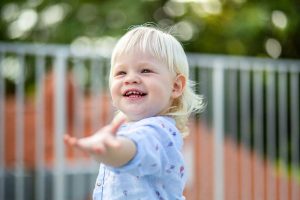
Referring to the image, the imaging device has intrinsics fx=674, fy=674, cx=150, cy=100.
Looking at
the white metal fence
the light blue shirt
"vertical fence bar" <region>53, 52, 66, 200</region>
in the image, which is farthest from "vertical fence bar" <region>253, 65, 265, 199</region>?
the light blue shirt

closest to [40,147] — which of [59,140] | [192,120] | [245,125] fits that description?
[59,140]

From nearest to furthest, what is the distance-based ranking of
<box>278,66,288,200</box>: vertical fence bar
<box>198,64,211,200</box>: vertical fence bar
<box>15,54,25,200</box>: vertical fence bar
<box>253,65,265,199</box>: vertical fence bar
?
<box>15,54,25,200</box>: vertical fence bar → <box>198,64,211,200</box>: vertical fence bar → <box>253,65,265,199</box>: vertical fence bar → <box>278,66,288,200</box>: vertical fence bar

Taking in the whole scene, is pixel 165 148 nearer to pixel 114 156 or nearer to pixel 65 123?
pixel 114 156

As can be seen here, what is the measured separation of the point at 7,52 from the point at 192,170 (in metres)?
2.02

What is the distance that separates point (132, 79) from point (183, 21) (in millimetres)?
8412

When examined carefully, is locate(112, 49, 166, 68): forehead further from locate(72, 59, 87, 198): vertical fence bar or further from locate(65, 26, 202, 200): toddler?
locate(72, 59, 87, 198): vertical fence bar

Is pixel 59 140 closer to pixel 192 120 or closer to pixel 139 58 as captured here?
pixel 192 120

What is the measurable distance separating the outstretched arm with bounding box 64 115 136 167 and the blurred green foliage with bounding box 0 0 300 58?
774cm

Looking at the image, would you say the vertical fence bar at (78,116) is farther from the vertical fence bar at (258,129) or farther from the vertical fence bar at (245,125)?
the vertical fence bar at (258,129)

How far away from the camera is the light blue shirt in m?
1.74

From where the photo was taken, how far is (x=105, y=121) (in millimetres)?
6016

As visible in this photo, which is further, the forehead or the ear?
the ear

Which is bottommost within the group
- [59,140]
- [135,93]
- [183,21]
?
[59,140]

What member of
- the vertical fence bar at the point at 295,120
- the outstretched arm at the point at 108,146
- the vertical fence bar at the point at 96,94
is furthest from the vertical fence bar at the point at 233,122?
the outstretched arm at the point at 108,146
